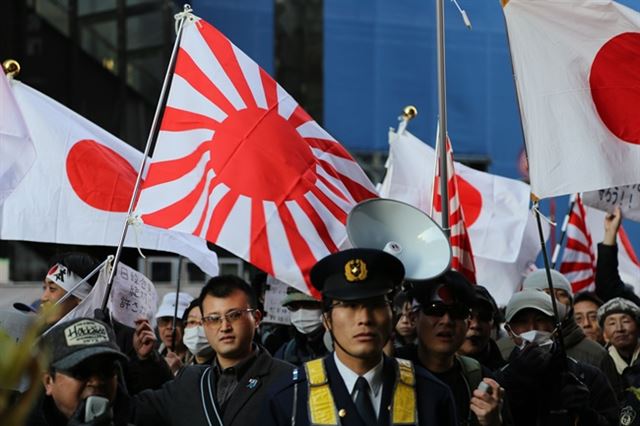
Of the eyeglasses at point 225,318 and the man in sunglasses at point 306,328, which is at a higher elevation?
the eyeglasses at point 225,318

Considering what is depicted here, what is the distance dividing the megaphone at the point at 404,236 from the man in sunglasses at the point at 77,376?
133 centimetres

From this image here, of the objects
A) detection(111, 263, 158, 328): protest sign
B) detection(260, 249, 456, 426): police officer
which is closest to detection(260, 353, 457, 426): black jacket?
detection(260, 249, 456, 426): police officer

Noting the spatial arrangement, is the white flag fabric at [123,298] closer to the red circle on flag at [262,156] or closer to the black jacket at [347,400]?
the red circle on flag at [262,156]

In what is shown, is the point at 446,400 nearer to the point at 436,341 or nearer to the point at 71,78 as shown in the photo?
the point at 436,341

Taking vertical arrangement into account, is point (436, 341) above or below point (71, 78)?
below

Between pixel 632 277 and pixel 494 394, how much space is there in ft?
27.1

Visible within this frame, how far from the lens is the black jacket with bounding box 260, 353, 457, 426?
410 centimetres

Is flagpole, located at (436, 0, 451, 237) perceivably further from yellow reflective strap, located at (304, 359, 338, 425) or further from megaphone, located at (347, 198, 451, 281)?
yellow reflective strap, located at (304, 359, 338, 425)

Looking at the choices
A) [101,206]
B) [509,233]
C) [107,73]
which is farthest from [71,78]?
[101,206]

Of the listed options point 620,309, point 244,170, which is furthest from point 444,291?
point 620,309

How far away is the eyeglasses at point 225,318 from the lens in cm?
542

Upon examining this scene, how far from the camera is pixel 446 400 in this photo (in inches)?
166

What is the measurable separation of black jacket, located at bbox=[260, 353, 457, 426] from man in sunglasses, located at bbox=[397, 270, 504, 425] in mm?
895

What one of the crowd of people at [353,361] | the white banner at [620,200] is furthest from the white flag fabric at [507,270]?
the crowd of people at [353,361]
